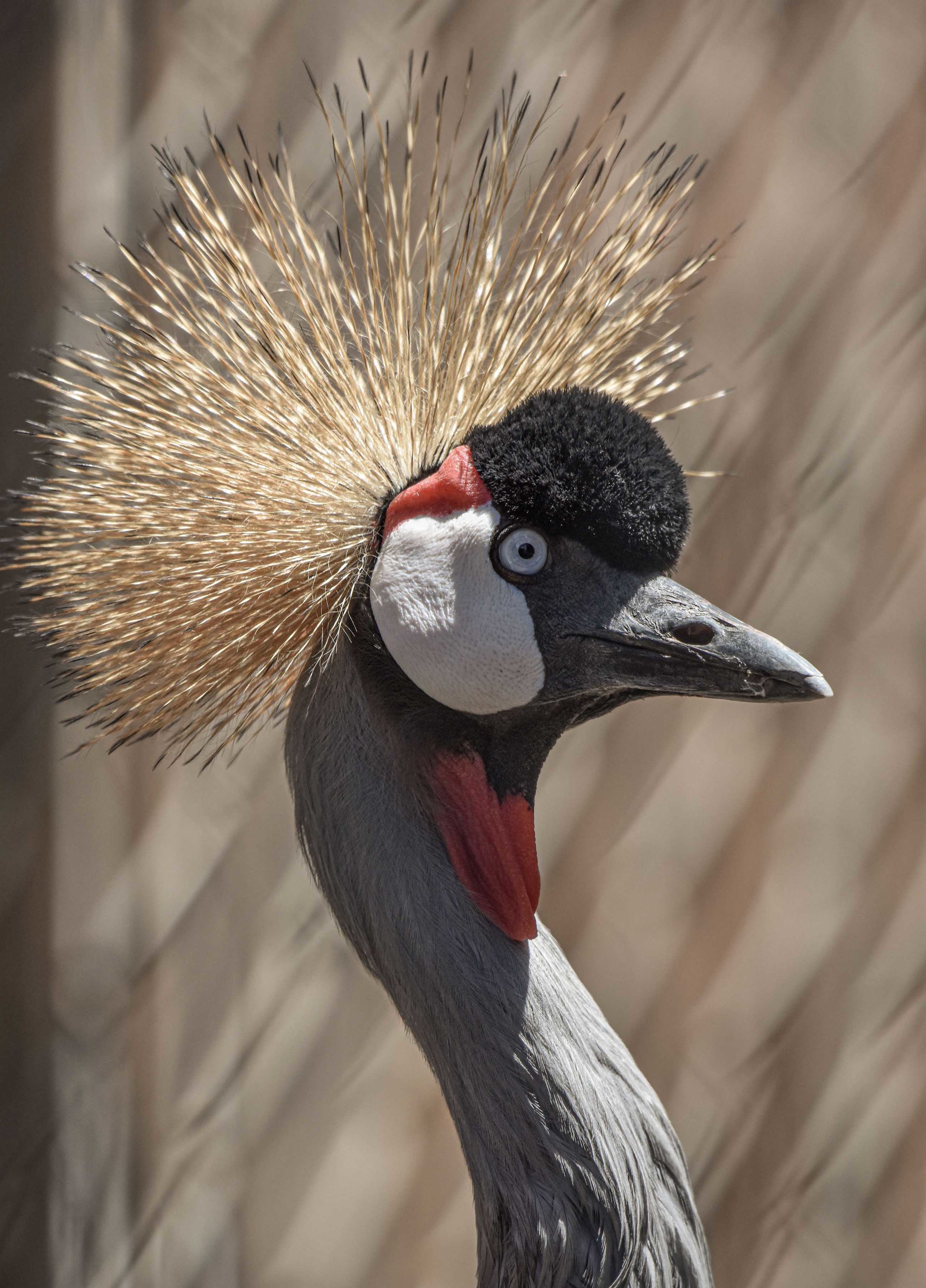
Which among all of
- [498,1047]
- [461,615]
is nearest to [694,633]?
[461,615]

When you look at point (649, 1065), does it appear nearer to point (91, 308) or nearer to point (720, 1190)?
point (720, 1190)

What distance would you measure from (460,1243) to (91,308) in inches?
35.9

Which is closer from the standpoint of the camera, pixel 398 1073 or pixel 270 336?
pixel 270 336

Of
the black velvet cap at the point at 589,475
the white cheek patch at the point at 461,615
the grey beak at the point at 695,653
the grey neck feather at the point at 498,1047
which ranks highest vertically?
the black velvet cap at the point at 589,475

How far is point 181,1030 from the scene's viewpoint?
40.8 inches

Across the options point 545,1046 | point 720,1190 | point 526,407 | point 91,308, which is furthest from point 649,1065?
point 91,308

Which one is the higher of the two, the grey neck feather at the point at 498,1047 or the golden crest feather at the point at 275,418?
the golden crest feather at the point at 275,418

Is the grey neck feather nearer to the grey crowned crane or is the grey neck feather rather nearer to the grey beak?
the grey crowned crane

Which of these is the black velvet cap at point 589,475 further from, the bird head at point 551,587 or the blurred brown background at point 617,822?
the blurred brown background at point 617,822

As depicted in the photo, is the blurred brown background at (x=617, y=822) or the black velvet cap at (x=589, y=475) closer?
the black velvet cap at (x=589, y=475)

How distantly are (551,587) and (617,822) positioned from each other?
564mm

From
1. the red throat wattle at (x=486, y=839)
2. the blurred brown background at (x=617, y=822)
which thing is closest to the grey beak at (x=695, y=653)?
the red throat wattle at (x=486, y=839)

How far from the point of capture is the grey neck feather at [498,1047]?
1.87 ft

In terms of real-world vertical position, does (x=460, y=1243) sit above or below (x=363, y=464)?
below
